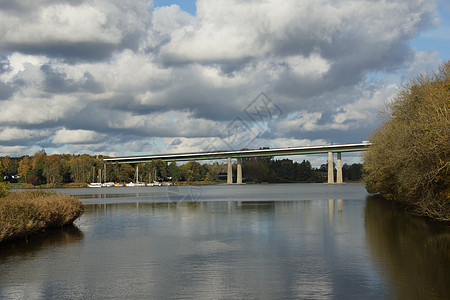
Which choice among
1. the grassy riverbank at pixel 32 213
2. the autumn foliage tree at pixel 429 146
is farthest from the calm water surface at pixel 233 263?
the autumn foliage tree at pixel 429 146

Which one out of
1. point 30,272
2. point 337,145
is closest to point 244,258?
point 30,272

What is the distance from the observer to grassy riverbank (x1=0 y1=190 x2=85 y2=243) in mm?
23125

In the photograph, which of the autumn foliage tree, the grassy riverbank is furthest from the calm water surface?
the autumn foliage tree

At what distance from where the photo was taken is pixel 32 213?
2612 centimetres

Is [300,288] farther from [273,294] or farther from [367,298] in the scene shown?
[367,298]

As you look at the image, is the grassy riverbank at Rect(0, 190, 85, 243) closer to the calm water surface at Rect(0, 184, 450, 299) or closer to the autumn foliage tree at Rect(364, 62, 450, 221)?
the calm water surface at Rect(0, 184, 450, 299)

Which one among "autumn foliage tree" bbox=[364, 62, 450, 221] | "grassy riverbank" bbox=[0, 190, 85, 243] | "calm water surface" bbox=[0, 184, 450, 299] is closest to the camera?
"calm water surface" bbox=[0, 184, 450, 299]

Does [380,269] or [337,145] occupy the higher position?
[337,145]

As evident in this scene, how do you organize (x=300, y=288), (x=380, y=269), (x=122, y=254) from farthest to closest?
(x=122, y=254)
(x=380, y=269)
(x=300, y=288)

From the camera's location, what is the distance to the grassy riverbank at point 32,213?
75.9 ft

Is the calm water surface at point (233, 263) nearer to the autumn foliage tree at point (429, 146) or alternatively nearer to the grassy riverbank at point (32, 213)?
the grassy riverbank at point (32, 213)

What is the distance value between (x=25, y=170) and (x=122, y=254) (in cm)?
19442

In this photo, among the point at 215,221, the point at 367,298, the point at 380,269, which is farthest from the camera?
the point at 215,221

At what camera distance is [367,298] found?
12.9 metres
